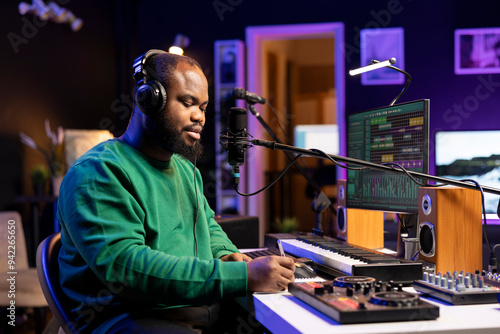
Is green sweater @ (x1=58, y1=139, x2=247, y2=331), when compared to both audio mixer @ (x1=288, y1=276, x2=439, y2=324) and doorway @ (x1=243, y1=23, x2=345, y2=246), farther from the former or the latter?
doorway @ (x1=243, y1=23, x2=345, y2=246)

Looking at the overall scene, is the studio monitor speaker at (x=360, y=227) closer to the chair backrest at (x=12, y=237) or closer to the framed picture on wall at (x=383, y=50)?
the chair backrest at (x=12, y=237)

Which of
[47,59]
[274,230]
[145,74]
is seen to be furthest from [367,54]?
[145,74]

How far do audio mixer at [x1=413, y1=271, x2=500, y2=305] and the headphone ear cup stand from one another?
0.80 meters

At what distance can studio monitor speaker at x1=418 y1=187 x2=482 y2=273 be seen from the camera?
1.45 metres

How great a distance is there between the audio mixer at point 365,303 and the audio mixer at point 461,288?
14 centimetres

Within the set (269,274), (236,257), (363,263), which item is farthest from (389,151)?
(269,274)

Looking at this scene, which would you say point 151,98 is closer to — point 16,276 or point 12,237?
point 16,276

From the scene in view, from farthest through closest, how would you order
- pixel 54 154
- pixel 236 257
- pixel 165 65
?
pixel 54 154
pixel 236 257
pixel 165 65

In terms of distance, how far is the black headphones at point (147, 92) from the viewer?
1341 mm

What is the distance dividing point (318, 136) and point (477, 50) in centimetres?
223

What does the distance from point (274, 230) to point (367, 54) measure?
2434mm

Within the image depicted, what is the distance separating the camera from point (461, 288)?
1.15 m

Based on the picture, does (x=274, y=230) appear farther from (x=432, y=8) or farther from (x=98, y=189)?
(x=98, y=189)

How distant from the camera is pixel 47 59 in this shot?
5.21 metres
